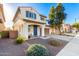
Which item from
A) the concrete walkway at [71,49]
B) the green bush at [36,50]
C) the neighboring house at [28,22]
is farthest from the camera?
the neighboring house at [28,22]

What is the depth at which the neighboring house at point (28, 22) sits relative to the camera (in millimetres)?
3166

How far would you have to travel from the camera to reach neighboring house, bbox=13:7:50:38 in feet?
10.4

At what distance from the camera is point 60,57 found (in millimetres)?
3025

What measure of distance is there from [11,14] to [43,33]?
0.88 meters

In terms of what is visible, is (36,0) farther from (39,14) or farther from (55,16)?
(55,16)

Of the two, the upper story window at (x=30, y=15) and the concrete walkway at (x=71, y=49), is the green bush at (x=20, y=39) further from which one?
the concrete walkway at (x=71, y=49)

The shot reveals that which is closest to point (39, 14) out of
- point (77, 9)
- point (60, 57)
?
point (77, 9)

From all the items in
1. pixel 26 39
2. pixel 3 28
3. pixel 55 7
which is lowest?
pixel 26 39

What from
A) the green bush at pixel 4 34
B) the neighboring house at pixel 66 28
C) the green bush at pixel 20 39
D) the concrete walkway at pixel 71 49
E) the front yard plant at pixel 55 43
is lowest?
the concrete walkway at pixel 71 49

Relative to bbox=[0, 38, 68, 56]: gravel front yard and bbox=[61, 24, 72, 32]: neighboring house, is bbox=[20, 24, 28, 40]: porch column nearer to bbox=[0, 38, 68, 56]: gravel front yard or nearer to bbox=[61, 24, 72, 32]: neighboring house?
bbox=[0, 38, 68, 56]: gravel front yard

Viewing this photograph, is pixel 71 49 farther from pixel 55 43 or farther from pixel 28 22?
pixel 28 22

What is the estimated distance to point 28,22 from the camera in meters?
3.19

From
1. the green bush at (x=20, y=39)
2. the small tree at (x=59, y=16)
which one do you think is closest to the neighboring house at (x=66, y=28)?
the small tree at (x=59, y=16)

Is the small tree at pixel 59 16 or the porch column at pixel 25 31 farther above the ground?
the small tree at pixel 59 16
